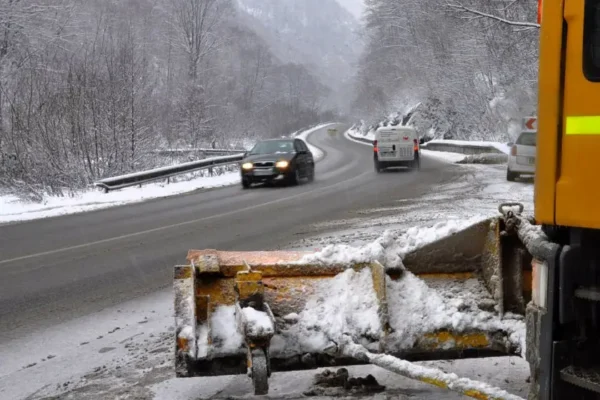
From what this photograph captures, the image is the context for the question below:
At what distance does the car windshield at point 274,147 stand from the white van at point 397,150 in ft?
17.8

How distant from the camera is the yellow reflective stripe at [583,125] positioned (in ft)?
7.62

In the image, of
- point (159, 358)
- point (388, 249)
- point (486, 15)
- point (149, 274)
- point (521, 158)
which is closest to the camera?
point (388, 249)

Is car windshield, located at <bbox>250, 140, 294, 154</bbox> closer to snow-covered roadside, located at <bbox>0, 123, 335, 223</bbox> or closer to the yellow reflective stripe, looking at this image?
snow-covered roadside, located at <bbox>0, 123, 335, 223</bbox>

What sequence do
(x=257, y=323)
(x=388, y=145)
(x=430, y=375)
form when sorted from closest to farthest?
(x=430, y=375), (x=257, y=323), (x=388, y=145)

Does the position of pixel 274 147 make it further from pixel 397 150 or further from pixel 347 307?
pixel 347 307

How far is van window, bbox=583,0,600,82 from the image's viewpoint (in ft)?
7.75

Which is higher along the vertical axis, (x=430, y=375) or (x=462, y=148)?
(x=430, y=375)

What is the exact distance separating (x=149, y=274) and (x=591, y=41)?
6519 millimetres

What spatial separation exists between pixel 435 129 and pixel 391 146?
86.4 feet

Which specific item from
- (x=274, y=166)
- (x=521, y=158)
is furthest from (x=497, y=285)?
(x=274, y=166)

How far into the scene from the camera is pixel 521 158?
62.7 feet

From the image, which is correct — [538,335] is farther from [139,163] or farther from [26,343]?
[139,163]

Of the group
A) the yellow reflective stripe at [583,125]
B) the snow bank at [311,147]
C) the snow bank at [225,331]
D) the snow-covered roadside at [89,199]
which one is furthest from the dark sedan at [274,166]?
the yellow reflective stripe at [583,125]

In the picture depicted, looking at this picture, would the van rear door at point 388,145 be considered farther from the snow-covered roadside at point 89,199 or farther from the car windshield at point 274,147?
the snow-covered roadside at point 89,199
